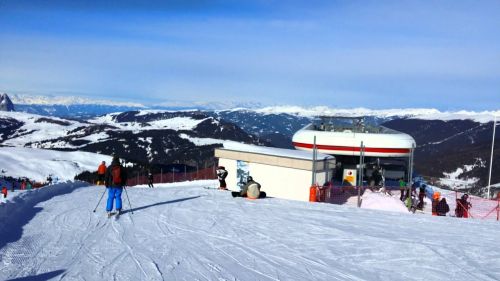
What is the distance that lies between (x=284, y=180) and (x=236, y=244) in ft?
40.9

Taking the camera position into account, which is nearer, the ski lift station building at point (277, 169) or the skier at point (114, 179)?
the skier at point (114, 179)

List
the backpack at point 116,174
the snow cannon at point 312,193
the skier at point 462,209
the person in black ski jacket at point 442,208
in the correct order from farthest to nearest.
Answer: the snow cannon at point 312,193, the skier at point 462,209, the person in black ski jacket at point 442,208, the backpack at point 116,174

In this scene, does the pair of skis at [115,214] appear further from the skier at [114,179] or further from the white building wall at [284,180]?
the white building wall at [284,180]

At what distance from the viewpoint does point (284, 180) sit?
22031 millimetres

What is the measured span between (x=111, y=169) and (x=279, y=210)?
520 centimetres

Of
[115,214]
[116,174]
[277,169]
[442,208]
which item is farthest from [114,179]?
[442,208]

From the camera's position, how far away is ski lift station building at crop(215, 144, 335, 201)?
21.4 meters

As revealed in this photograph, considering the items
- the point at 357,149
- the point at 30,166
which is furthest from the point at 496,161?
the point at 357,149

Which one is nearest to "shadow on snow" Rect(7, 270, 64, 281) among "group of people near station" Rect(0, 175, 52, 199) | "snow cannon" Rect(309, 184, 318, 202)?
"group of people near station" Rect(0, 175, 52, 199)

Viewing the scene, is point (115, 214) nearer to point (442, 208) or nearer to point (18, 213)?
point (18, 213)

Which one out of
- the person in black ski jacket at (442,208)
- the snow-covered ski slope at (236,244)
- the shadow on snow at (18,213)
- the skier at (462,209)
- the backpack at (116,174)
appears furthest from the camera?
the skier at (462,209)

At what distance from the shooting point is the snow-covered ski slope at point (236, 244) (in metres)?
7.79

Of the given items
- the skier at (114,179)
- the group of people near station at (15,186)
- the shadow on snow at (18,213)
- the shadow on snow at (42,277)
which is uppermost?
the skier at (114,179)

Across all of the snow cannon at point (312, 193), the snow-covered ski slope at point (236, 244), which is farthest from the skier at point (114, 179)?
the snow cannon at point (312, 193)
